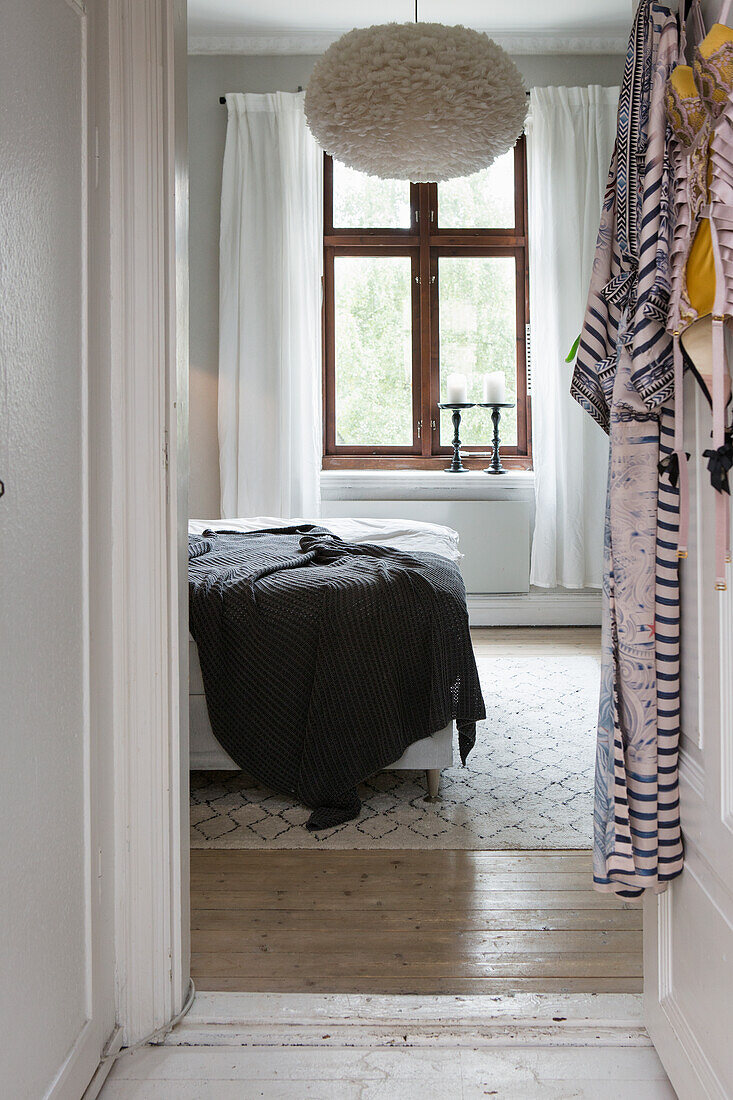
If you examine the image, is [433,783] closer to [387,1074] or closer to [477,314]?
[387,1074]

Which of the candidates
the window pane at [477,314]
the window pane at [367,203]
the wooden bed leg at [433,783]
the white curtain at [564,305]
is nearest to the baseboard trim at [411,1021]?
the wooden bed leg at [433,783]

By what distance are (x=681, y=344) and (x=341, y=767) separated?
1.64 m

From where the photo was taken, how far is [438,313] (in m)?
5.39

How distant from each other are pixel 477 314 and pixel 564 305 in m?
0.54

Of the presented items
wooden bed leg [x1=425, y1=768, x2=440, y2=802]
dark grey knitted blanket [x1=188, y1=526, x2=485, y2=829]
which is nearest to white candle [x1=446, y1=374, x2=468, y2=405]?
dark grey knitted blanket [x1=188, y1=526, x2=485, y2=829]

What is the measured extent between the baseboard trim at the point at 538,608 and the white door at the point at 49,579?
392 cm

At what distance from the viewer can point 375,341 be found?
541 centimetres

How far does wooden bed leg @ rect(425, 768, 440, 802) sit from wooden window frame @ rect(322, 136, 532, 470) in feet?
9.81

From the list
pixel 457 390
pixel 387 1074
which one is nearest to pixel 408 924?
pixel 387 1074

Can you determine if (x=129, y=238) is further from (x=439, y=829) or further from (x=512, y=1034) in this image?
(x=439, y=829)

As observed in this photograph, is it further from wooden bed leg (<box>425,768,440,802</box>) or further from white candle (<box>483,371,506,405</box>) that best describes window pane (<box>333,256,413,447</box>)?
wooden bed leg (<box>425,768,440,802</box>)

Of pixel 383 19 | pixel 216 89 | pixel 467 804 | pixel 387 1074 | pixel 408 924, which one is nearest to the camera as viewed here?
pixel 387 1074

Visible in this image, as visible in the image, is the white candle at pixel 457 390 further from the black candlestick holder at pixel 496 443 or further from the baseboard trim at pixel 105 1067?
the baseboard trim at pixel 105 1067

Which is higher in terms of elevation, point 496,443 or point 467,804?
point 496,443
